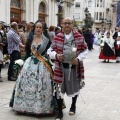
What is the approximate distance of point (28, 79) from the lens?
541 centimetres

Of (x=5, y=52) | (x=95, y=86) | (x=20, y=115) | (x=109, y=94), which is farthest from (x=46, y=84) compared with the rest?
(x=5, y=52)

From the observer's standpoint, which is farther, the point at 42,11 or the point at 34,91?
the point at 42,11

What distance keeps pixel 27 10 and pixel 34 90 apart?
23418 millimetres

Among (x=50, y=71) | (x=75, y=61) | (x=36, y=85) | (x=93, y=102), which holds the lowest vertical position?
(x=93, y=102)

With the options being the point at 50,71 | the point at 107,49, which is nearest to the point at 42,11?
the point at 107,49

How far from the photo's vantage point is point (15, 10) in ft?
86.7

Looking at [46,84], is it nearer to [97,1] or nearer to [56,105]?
[56,105]

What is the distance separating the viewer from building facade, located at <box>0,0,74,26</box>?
23441 mm

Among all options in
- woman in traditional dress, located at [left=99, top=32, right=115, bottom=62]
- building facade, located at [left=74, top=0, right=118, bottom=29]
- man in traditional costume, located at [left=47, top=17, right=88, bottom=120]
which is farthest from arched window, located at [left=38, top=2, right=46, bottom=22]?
building facade, located at [left=74, top=0, right=118, bottom=29]

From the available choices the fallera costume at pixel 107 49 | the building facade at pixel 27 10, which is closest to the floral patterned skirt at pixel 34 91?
the fallera costume at pixel 107 49

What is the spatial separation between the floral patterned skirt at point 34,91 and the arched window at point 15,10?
20.9 metres

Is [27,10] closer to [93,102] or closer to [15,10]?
[15,10]

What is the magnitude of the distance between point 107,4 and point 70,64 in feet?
257

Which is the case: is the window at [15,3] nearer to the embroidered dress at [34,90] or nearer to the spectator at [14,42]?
the spectator at [14,42]
